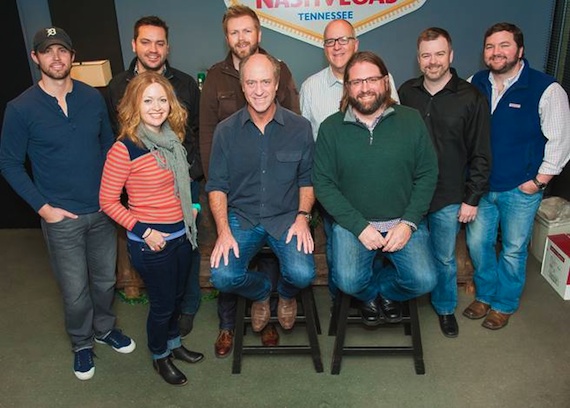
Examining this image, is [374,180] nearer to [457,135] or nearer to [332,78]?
[457,135]

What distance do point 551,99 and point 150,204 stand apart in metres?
2.10

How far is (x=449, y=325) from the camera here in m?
3.22

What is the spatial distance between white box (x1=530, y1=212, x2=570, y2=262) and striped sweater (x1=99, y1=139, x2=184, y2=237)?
265cm

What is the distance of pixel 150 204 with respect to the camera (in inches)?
101

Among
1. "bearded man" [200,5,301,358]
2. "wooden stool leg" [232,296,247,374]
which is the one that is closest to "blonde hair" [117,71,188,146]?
"bearded man" [200,5,301,358]

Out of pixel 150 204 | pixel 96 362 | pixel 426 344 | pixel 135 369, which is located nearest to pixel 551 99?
pixel 426 344

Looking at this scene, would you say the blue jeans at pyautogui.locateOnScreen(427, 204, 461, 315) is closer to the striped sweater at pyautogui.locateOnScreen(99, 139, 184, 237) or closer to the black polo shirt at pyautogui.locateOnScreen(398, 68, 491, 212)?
the black polo shirt at pyautogui.locateOnScreen(398, 68, 491, 212)

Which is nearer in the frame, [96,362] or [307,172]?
[307,172]

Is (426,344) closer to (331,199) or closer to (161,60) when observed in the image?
(331,199)

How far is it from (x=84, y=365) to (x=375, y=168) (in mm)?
1854

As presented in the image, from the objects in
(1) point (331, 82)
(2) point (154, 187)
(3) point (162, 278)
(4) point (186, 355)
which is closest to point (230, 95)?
(1) point (331, 82)

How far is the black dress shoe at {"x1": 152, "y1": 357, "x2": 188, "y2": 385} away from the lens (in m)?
2.84

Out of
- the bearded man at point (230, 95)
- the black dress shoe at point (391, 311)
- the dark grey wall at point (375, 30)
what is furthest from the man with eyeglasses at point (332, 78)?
the dark grey wall at point (375, 30)

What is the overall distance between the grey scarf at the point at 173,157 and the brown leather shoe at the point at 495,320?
5.98 feet
